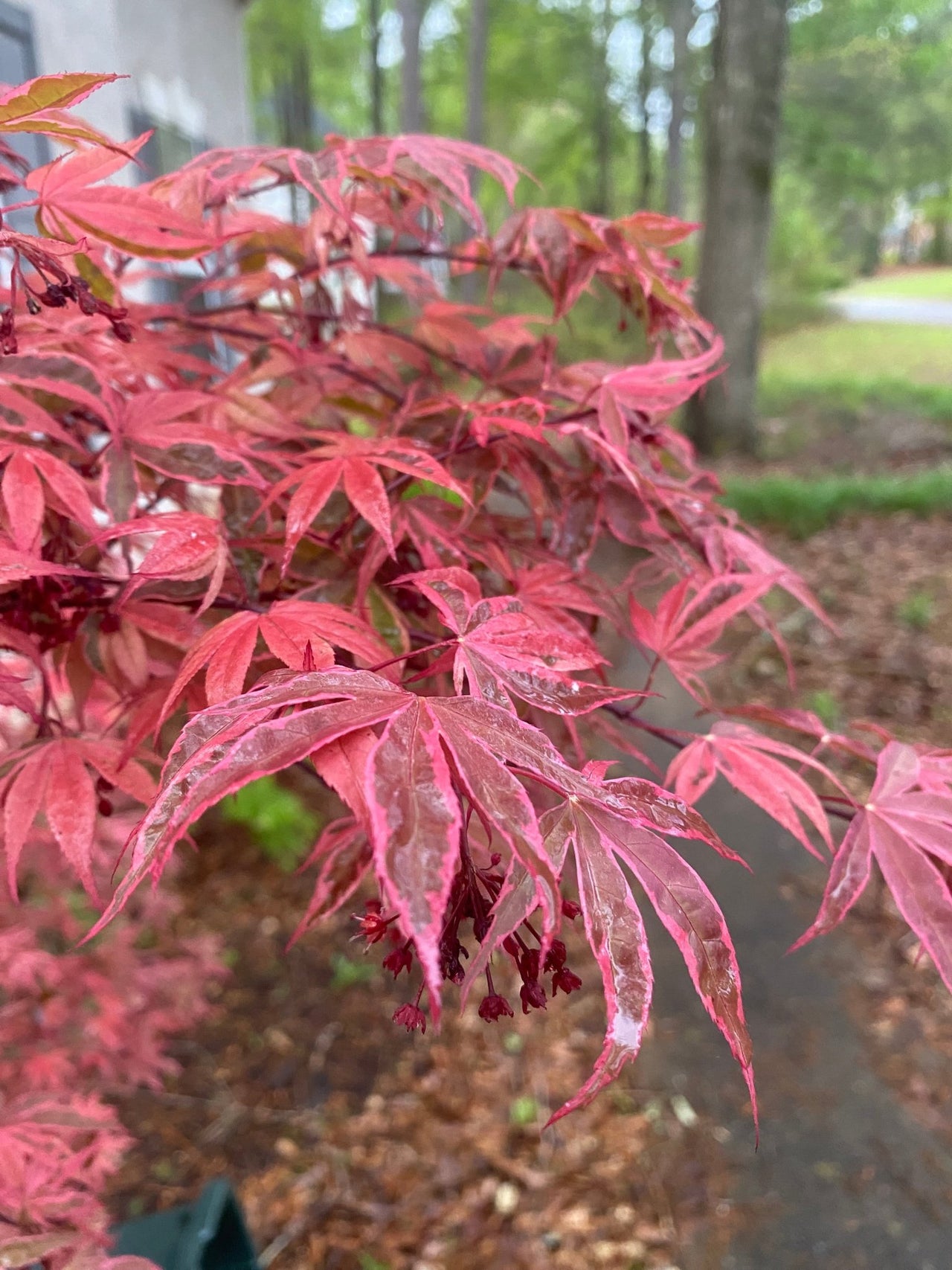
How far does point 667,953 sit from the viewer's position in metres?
2.37

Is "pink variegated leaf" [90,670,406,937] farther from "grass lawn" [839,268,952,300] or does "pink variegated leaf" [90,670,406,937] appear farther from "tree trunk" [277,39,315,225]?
"grass lawn" [839,268,952,300]

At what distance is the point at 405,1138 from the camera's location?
6.74 ft

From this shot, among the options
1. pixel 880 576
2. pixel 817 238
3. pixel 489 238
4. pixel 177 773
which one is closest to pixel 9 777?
pixel 177 773

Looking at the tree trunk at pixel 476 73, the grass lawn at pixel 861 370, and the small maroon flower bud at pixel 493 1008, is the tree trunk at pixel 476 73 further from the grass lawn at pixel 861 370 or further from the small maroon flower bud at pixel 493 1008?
the small maroon flower bud at pixel 493 1008

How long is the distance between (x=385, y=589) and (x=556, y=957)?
37 centimetres

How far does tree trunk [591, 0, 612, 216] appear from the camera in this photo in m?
15.2

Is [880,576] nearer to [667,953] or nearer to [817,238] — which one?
[667,953]

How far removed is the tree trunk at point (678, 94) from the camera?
11.9 meters

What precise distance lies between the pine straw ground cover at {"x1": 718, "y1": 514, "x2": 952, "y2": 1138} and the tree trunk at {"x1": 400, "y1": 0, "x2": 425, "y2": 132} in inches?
285

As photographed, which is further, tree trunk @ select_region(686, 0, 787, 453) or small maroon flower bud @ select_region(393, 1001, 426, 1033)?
tree trunk @ select_region(686, 0, 787, 453)

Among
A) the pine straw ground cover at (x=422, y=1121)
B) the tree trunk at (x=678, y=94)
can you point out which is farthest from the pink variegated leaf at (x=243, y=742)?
the tree trunk at (x=678, y=94)

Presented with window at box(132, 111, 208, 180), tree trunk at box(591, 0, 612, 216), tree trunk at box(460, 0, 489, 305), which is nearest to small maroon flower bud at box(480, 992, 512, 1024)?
window at box(132, 111, 208, 180)

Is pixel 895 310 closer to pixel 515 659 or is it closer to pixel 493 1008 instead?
pixel 515 659

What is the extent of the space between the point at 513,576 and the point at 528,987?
0.38m
